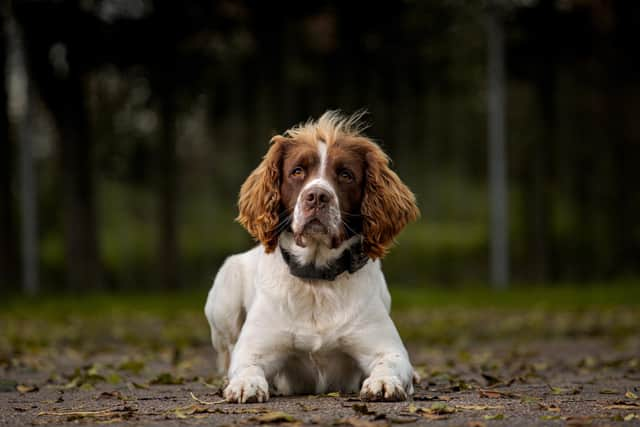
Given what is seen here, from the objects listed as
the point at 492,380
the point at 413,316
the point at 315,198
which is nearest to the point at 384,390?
the point at 315,198

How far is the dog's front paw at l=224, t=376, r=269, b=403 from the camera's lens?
4816 millimetres

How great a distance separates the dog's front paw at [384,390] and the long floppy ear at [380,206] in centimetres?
82

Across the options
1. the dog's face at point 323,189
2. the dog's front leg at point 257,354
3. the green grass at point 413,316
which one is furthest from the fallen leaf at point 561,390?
the green grass at point 413,316

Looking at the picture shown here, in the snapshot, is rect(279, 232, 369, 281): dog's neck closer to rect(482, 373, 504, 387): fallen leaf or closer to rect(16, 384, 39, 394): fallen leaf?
rect(482, 373, 504, 387): fallen leaf

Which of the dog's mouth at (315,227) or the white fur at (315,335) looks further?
the white fur at (315,335)

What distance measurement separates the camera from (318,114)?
17.9m

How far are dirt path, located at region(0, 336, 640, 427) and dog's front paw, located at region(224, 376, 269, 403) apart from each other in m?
0.08

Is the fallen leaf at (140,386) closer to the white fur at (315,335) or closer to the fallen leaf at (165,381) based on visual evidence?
the fallen leaf at (165,381)

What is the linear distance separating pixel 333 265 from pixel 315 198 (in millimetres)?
458

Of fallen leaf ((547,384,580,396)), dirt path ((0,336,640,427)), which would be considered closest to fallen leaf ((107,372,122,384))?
dirt path ((0,336,640,427))

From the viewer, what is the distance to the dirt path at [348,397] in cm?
428

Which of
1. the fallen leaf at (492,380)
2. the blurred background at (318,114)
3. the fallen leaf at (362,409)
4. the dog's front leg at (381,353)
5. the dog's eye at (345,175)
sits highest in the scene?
the blurred background at (318,114)

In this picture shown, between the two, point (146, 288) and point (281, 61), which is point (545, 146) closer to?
point (281, 61)

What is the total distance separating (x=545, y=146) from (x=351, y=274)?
13590 mm
